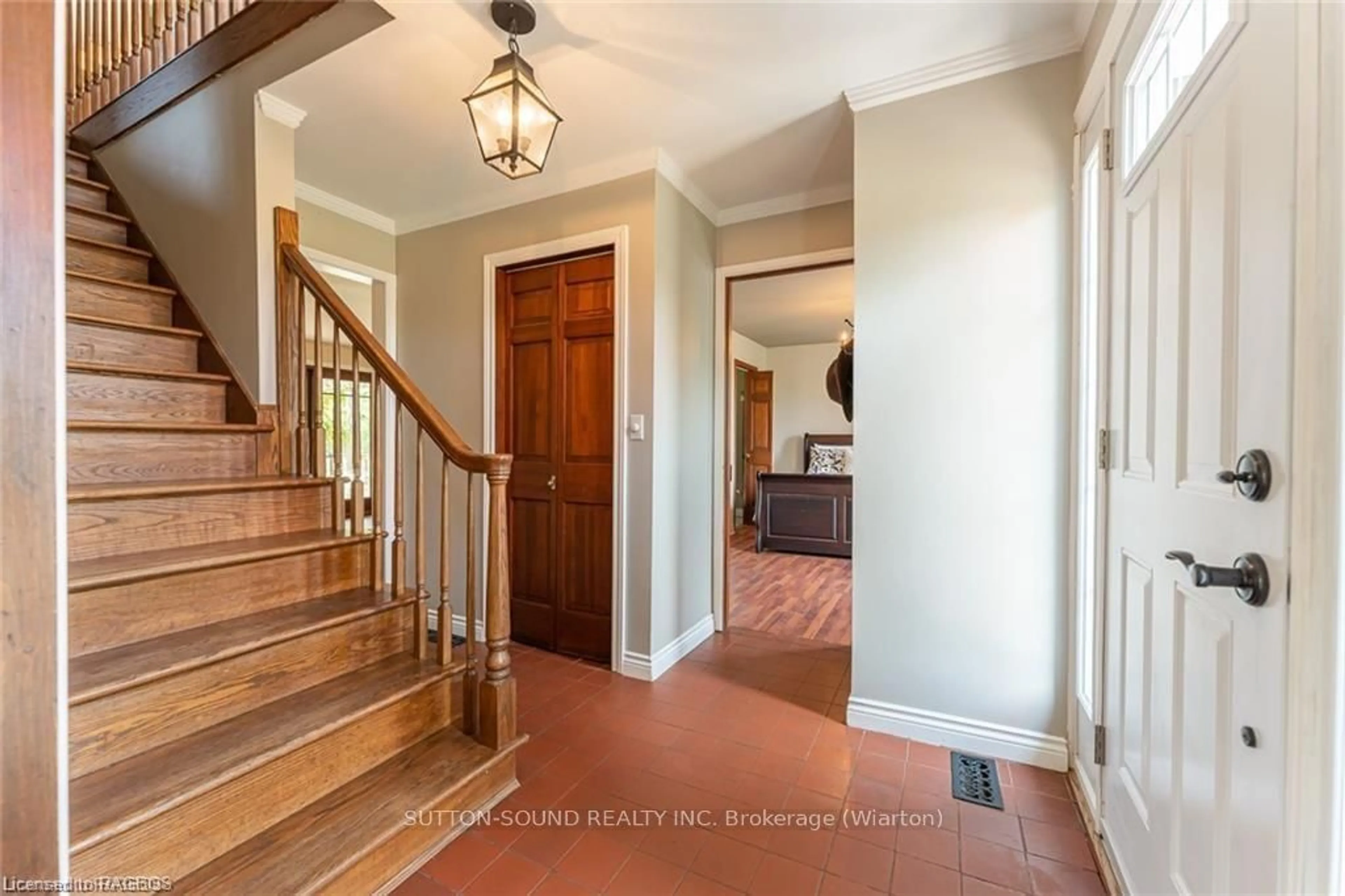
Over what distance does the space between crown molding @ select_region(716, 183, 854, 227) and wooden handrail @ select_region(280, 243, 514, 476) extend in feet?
6.65

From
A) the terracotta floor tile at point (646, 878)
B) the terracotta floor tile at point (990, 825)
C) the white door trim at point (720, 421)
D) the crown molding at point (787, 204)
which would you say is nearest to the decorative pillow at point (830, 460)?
the white door trim at point (720, 421)

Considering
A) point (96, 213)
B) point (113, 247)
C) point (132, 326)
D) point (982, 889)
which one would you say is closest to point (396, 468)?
point (132, 326)

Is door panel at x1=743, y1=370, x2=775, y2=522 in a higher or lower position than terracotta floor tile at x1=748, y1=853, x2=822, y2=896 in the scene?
higher

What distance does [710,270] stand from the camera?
10.4ft

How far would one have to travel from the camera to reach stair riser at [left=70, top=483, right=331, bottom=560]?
→ 1519 millimetres

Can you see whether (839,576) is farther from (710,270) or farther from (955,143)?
(955,143)

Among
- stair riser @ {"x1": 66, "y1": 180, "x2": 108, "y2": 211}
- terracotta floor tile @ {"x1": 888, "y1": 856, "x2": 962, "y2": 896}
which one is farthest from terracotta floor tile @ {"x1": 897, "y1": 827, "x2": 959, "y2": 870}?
stair riser @ {"x1": 66, "y1": 180, "x2": 108, "y2": 211}

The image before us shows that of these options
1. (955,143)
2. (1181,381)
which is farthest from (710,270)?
(1181,381)

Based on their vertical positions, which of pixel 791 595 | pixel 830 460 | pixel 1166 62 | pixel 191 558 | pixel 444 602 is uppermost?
pixel 1166 62

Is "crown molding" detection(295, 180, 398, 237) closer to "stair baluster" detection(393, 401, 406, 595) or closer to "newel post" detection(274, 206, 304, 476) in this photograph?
"newel post" detection(274, 206, 304, 476)

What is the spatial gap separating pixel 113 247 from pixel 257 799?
93.9 inches

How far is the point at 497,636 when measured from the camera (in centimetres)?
175

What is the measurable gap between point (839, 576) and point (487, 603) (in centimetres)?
361

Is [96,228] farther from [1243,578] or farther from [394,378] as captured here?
[1243,578]
